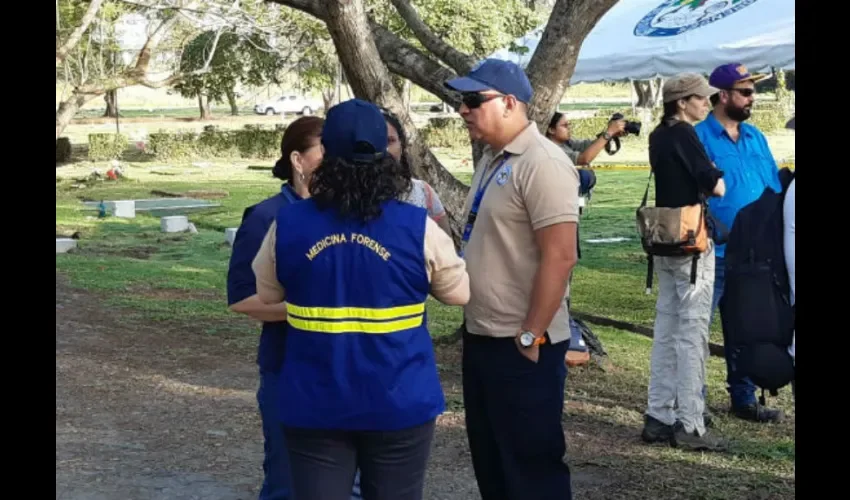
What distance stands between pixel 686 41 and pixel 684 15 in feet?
1.42

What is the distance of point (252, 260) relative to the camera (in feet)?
13.7

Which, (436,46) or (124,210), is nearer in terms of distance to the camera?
(436,46)

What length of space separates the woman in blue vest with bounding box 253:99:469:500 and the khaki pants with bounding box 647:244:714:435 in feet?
9.41

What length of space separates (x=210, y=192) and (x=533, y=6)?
32937 mm

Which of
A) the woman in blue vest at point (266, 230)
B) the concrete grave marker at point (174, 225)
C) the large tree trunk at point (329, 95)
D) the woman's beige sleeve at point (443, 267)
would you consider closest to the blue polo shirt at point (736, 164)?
the woman in blue vest at point (266, 230)

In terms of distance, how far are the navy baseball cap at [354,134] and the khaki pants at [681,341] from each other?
305 cm

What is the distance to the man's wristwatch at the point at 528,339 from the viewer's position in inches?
163

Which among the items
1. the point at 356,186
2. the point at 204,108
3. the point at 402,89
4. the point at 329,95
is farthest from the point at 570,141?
the point at 204,108

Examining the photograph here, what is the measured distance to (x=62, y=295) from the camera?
39.0 feet

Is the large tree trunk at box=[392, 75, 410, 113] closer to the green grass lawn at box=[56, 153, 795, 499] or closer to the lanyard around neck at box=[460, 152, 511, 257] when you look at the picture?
the green grass lawn at box=[56, 153, 795, 499]

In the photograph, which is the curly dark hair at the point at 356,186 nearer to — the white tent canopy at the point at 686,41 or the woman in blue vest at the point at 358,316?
the woman in blue vest at the point at 358,316

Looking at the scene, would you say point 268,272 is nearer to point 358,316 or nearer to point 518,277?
point 358,316
